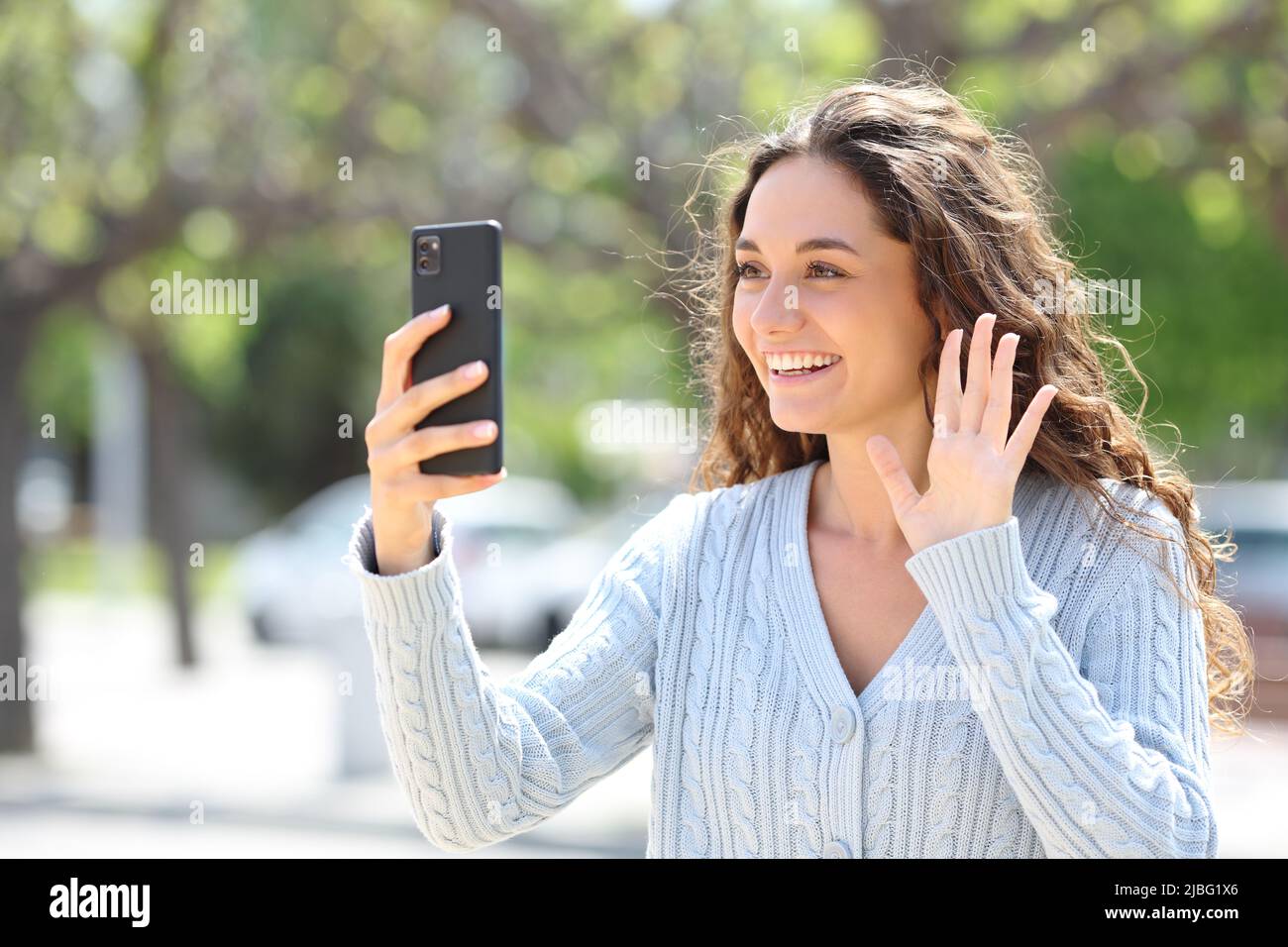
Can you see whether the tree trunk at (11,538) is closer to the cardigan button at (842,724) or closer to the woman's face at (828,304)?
the woman's face at (828,304)

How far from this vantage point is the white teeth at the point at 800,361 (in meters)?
2.15

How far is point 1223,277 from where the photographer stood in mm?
11195

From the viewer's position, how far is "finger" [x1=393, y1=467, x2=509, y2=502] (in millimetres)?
1879

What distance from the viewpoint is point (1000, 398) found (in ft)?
6.40

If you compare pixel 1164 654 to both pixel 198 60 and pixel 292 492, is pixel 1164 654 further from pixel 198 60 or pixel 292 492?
pixel 292 492

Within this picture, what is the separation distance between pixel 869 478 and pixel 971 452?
391 mm

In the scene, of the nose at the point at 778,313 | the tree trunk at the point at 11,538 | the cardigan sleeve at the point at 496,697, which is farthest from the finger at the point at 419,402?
the tree trunk at the point at 11,538

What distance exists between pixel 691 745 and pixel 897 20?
5.09 m

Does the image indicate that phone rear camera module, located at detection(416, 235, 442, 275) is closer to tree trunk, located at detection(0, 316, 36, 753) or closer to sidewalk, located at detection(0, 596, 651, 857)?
sidewalk, located at detection(0, 596, 651, 857)

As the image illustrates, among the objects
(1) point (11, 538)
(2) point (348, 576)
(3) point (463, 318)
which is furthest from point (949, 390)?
(2) point (348, 576)

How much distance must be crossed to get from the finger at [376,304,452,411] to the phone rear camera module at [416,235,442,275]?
87 millimetres

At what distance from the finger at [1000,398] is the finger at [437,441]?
2.12 ft

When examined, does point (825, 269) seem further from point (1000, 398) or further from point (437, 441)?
point (437, 441)

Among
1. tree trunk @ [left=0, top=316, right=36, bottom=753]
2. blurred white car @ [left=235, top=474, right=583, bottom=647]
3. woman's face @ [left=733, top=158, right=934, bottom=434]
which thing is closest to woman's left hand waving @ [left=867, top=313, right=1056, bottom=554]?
woman's face @ [left=733, top=158, right=934, bottom=434]
